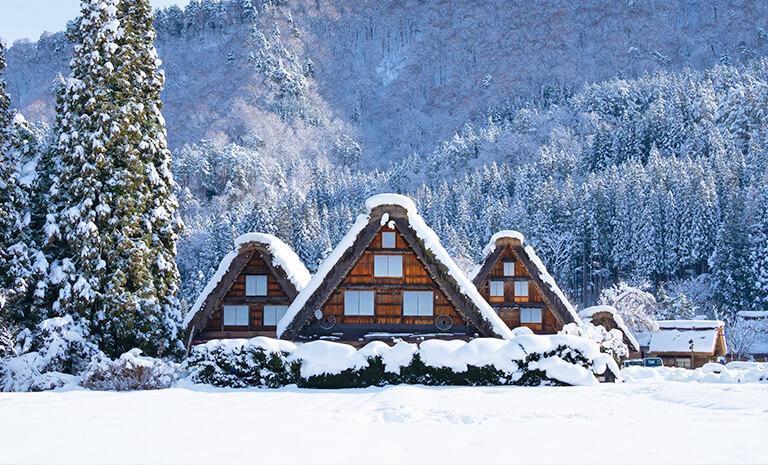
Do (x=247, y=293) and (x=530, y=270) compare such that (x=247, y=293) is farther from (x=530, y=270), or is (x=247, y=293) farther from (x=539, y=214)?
(x=539, y=214)

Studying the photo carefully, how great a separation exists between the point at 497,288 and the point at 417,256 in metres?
11.5

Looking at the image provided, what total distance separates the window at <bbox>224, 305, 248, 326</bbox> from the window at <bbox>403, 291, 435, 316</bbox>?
26.3 ft

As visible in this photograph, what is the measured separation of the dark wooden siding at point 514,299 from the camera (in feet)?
138

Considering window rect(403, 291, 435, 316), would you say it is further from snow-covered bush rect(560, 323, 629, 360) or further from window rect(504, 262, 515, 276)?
window rect(504, 262, 515, 276)

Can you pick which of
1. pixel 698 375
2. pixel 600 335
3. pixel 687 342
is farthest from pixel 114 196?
pixel 687 342

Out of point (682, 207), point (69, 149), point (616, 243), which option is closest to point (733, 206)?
point (682, 207)

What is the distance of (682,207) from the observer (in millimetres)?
105062

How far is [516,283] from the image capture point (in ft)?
140

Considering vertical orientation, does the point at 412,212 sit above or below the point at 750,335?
above

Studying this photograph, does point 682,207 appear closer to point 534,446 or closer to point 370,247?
point 370,247

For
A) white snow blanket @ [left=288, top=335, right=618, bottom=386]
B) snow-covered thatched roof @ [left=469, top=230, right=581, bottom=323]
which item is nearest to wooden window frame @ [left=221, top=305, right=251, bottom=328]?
snow-covered thatched roof @ [left=469, top=230, right=581, bottom=323]

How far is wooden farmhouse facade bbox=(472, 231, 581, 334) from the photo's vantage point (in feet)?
136

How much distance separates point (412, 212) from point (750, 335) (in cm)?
5629

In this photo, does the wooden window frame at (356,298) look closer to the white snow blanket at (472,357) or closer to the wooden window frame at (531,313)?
the white snow blanket at (472,357)
